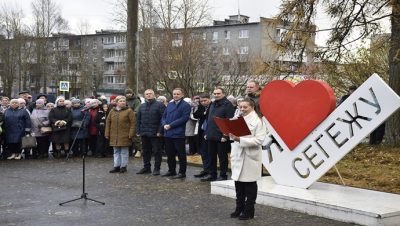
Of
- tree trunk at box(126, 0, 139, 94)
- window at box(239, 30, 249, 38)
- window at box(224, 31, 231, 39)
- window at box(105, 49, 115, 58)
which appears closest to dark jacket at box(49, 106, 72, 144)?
tree trunk at box(126, 0, 139, 94)

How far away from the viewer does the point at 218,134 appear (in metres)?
10.4

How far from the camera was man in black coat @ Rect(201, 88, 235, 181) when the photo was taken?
10266mm

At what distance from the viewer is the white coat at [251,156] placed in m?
7.32

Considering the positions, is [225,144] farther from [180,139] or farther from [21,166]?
[21,166]

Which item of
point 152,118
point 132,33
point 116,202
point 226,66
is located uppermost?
point 132,33

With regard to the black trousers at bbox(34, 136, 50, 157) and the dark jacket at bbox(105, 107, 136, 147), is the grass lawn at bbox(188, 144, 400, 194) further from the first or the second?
the black trousers at bbox(34, 136, 50, 157)

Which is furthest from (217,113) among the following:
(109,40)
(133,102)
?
(109,40)

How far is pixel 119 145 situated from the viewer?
1198cm

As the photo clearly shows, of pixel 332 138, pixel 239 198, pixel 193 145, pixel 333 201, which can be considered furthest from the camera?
pixel 193 145

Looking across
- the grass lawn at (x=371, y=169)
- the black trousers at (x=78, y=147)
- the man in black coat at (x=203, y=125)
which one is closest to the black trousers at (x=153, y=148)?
the man in black coat at (x=203, y=125)

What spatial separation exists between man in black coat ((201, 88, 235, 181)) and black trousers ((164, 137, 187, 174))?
2.27 ft

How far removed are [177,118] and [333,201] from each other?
430 centimetres

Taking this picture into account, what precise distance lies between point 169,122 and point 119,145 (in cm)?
144

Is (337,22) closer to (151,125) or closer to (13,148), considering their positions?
(151,125)
